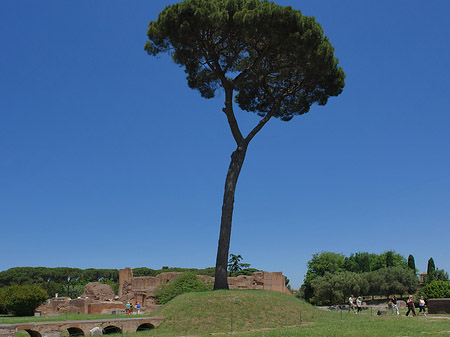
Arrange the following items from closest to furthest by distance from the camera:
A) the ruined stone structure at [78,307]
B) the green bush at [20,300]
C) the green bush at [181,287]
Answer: the green bush at [20,300] → the green bush at [181,287] → the ruined stone structure at [78,307]

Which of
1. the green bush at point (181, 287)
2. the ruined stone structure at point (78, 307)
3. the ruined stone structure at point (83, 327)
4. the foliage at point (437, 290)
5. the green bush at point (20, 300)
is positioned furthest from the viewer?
the ruined stone structure at point (78, 307)

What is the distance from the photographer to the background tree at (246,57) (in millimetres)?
18016

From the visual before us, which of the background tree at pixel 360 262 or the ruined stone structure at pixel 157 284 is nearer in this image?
the ruined stone structure at pixel 157 284

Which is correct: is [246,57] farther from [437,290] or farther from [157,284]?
[157,284]

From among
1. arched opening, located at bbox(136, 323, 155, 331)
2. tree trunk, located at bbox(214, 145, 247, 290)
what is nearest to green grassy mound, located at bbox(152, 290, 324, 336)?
arched opening, located at bbox(136, 323, 155, 331)

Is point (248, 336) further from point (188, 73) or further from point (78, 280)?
point (78, 280)

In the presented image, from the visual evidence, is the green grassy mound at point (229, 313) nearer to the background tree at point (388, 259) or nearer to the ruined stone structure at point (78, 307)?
the ruined stone structure at point (78, 307)

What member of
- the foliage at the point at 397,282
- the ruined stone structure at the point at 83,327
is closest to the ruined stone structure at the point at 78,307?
the ruined stone structure at the point at 83,327

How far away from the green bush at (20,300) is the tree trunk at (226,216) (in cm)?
1282

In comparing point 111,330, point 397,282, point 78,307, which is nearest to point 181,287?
point 78,307

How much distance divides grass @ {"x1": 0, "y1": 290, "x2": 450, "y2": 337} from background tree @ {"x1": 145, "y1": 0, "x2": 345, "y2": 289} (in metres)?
1.93

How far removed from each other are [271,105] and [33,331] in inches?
615

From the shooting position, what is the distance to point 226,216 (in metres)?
18.5

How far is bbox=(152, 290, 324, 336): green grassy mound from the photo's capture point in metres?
14.2
